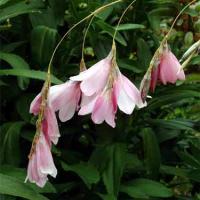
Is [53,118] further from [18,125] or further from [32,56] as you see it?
[32,56]

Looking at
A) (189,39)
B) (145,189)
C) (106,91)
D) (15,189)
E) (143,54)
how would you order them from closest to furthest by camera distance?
(106,91) → (15,189) → (145,189) → (143,54) → (189,39)

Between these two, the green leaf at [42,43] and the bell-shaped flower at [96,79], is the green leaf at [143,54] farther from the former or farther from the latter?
the bell-shaped flower at [96,79]

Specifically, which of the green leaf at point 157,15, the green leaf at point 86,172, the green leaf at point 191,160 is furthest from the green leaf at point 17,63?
the green leaf at point 191,160

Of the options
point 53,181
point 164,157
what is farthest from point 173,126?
point 53,181

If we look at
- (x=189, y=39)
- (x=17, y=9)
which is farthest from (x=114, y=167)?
(x=189, y=39)

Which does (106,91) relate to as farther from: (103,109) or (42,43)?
(42,43)

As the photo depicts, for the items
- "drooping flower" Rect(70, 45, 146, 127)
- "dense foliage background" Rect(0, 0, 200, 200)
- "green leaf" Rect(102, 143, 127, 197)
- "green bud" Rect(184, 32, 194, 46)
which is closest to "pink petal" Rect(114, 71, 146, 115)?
"drooping flower" Rect(70, 45, 146, 127)

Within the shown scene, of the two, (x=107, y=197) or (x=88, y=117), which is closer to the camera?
(x=107, y=197)
